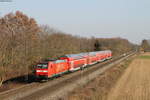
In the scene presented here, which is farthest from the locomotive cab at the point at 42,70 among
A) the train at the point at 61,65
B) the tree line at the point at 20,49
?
the tree line at the point at 20,49

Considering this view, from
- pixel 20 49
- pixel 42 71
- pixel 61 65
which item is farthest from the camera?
pixel 61 65

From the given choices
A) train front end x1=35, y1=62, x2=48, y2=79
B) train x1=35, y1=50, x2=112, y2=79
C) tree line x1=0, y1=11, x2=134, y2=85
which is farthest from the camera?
train x1=35, y1=50, x2=112, y2=79

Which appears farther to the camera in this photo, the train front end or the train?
the train

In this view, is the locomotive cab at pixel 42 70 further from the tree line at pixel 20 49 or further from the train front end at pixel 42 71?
the tree line at pixel 20 49

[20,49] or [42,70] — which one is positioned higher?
[20,49]

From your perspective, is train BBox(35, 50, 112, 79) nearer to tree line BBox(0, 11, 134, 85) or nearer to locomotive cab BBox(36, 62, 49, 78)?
locomotive cab BBox(36, 62, 49, 78)

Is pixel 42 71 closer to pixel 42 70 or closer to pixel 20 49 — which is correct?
pixel 42 70

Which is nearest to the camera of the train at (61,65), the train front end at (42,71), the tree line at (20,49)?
the tree line at (20,49)

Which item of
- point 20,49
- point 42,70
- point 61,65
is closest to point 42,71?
point 42,70

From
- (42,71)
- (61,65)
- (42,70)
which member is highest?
(61,65)

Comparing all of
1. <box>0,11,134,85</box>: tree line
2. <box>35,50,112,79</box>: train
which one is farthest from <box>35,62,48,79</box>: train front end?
<box>0,11,134,85</box>: tree line

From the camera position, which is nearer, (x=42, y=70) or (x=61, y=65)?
(x=42, y=70)

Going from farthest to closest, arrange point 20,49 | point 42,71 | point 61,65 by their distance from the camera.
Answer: point 61,65 → point 20,49 → point 42,71

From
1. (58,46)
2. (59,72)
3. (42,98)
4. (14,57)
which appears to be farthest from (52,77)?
(58,46)
